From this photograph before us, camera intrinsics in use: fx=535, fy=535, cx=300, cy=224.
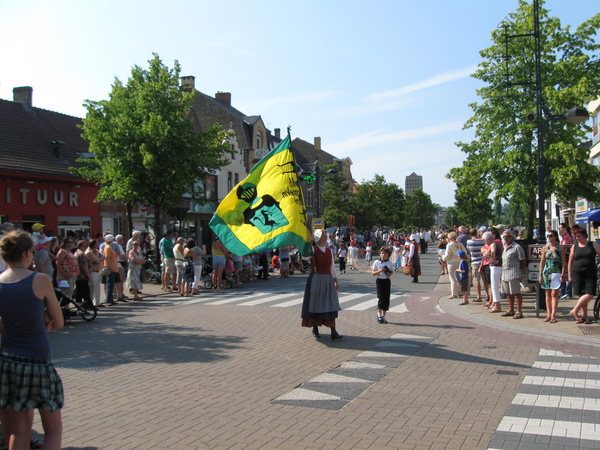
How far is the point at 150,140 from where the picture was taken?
2094cm

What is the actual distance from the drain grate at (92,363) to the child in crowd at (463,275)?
8.72 meters

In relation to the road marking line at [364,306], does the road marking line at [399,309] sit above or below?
below

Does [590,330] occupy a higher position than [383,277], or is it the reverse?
[383,277]

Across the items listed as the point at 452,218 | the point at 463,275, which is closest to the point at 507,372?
the point at 463,275

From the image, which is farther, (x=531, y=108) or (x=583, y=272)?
(x=531, y=108)

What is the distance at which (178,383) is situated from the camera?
6598 mm

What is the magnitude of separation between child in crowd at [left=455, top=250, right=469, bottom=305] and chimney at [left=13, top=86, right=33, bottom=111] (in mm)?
25643

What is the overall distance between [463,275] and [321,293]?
6.00 metres

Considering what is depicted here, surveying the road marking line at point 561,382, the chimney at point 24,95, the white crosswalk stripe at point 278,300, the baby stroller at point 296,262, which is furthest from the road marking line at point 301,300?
the chimney at point 24,95

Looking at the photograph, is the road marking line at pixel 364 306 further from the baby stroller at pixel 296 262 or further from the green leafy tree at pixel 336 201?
the green leafy tree at pixel 336 201

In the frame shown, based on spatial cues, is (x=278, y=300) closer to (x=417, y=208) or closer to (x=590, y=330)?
(x=590, y=330)

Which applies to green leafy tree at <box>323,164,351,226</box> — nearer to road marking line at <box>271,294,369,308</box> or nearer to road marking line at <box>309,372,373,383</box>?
road marking line at <box>271,294,369,308</box>

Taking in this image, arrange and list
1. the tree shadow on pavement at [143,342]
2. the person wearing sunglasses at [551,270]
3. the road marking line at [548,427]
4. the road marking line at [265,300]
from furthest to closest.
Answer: the road marking line at [265,300] < the person wearing sunglasses at [551,270] < the tree shadow on pavement at [143,342] < the road marking line at [548,427]

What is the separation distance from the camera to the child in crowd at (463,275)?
44.1 feet
